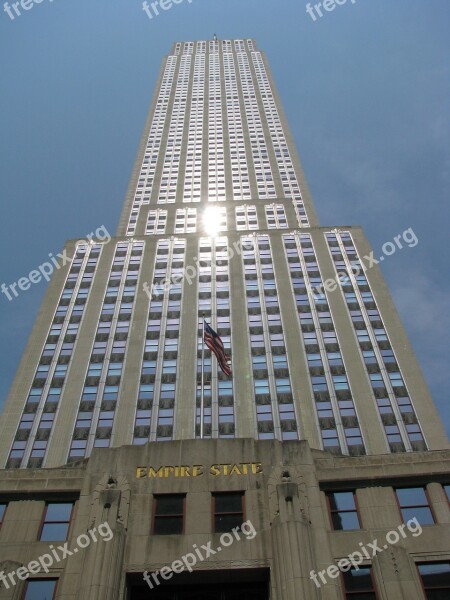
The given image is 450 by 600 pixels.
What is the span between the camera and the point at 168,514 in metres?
28.0

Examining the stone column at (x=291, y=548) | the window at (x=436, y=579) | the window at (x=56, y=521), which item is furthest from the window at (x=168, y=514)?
the window at (x=436, y=579)

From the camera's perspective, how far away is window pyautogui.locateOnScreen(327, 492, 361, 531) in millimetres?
27641

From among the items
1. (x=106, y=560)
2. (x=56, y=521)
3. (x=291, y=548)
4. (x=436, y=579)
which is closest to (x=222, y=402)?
(x=56, y=521)

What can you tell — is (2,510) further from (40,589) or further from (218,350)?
(218,350)

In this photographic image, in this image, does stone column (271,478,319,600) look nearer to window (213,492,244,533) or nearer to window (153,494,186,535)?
window (213,492,244,533)

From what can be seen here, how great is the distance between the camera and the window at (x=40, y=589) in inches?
1006

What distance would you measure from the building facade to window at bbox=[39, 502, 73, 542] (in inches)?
2.7

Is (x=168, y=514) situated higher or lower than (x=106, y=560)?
higher

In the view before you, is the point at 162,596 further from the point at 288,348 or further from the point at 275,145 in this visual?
the point at 275,145

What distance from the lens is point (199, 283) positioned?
8631cm

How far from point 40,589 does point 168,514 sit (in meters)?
6.55

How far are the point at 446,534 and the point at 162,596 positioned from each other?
45.0 ft

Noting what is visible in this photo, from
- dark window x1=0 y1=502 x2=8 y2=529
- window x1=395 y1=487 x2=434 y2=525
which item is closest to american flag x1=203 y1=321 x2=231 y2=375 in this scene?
window x1=395 y1=487 x2=434 y2=525

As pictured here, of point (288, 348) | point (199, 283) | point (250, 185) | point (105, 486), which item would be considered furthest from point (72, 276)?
point (105, 486)
